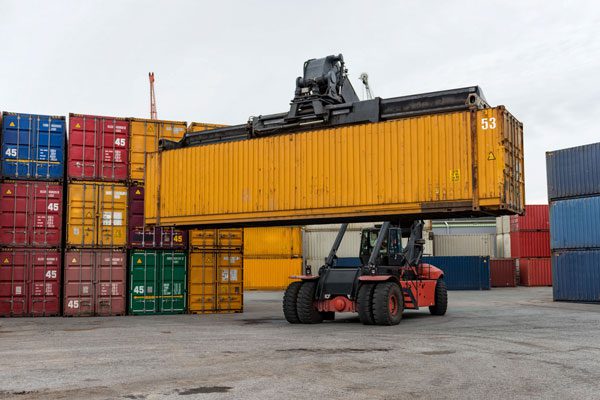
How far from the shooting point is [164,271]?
19.9 meters

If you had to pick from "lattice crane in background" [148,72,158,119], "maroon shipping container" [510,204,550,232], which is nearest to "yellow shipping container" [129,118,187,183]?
"maroon shipping container" [510,204,550,232]

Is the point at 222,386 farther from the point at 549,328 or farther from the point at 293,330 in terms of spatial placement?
the point at 549,328

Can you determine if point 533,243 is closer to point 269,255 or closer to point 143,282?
point 269,255

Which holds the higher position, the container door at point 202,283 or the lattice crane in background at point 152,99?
the lattice crane in background at point 152,99

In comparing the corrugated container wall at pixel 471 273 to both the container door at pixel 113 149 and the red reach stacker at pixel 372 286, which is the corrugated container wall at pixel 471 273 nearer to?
the red reach stacker at pixel 372 286

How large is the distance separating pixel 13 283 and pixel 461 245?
38091 millimetres

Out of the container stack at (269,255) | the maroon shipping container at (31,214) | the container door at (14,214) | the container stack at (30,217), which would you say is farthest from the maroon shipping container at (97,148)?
the container stack at (269,255)

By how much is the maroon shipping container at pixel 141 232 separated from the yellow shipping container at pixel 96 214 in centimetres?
21

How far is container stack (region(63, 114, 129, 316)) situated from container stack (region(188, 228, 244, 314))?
7.18ft

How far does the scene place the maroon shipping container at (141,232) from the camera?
64.6 ft

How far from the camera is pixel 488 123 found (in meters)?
13.3

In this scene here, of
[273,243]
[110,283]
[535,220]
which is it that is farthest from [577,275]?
[273,243]

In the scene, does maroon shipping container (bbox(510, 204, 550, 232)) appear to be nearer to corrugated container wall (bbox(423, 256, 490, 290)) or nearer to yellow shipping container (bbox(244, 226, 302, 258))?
corrugated container wall (bbox(423, 256, 490, 290))

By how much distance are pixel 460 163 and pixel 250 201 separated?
5.54 meters
